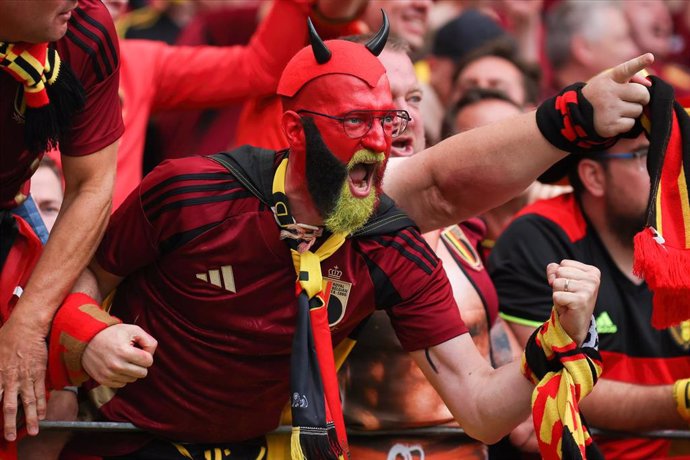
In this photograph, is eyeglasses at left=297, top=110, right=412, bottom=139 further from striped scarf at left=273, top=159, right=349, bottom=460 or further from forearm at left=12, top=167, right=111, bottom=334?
forearm at left=12, top=167, right=111, bottom=334

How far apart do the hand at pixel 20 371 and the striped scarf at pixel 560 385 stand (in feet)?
4.46

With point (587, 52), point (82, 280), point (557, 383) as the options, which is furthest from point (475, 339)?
point (587, 52)

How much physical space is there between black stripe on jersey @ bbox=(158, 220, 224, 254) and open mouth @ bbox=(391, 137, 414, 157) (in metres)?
1.03

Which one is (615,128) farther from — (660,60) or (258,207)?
(660,60)

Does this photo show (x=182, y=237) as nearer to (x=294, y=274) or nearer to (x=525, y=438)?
(x=294, y=274)

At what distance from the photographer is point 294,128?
3.38 m

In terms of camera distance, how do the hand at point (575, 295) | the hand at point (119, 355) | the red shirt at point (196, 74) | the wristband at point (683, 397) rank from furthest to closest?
the red shirt at point (196, 74) < the wristband at point (683, 397) < the hand at point (119, 355) < the hand at point (575, 295)

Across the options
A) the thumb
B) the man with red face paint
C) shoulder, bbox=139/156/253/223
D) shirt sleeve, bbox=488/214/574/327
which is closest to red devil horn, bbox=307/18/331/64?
the man with red face paint

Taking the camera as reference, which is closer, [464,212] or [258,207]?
[258,207]

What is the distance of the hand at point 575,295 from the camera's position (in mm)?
3117

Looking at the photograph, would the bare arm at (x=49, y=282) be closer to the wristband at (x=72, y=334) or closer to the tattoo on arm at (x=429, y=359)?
the wristband at (x=72, y=334)

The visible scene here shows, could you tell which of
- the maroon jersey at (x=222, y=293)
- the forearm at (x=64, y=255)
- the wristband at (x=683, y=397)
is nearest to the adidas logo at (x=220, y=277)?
the maroon jersey at (x=222, y=293)

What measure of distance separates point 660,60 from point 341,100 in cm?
480

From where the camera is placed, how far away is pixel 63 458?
12.2ft
